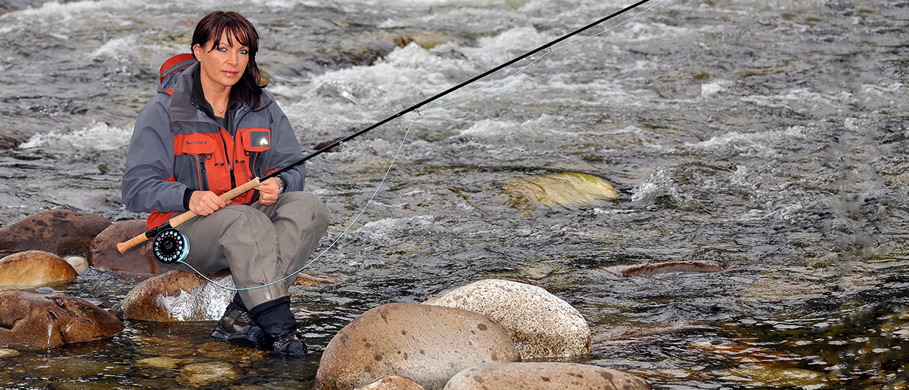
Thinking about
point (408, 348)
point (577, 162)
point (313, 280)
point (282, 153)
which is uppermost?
point (282, 153)

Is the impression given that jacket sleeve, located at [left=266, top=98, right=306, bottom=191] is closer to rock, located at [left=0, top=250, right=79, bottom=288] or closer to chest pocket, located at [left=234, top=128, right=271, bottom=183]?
chest pocket, located at [left=234, top=128, right=271, bottom=183]

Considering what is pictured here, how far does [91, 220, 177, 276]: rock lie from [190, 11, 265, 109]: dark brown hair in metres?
1.50

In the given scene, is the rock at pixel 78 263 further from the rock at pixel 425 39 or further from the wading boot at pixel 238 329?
the rock at pixel 425 39

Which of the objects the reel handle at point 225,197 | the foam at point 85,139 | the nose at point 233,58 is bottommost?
the foam at point 85,139

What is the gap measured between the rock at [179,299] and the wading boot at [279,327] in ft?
1.76

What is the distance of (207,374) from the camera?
3.87m

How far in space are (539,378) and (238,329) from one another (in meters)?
1.42

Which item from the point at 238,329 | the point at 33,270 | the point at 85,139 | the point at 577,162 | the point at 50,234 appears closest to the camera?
Result: the point at 238,329

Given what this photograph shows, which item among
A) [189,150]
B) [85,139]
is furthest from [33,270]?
[85,139]

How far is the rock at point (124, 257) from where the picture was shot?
546 cm

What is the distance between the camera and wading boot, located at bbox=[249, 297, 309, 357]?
13.5 feet

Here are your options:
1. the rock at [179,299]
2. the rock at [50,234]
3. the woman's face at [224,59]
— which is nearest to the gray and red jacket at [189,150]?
the woman's face at [224,59]

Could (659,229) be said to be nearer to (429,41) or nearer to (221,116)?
(221,116)

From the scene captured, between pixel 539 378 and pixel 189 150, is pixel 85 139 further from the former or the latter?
pixel 539 378
